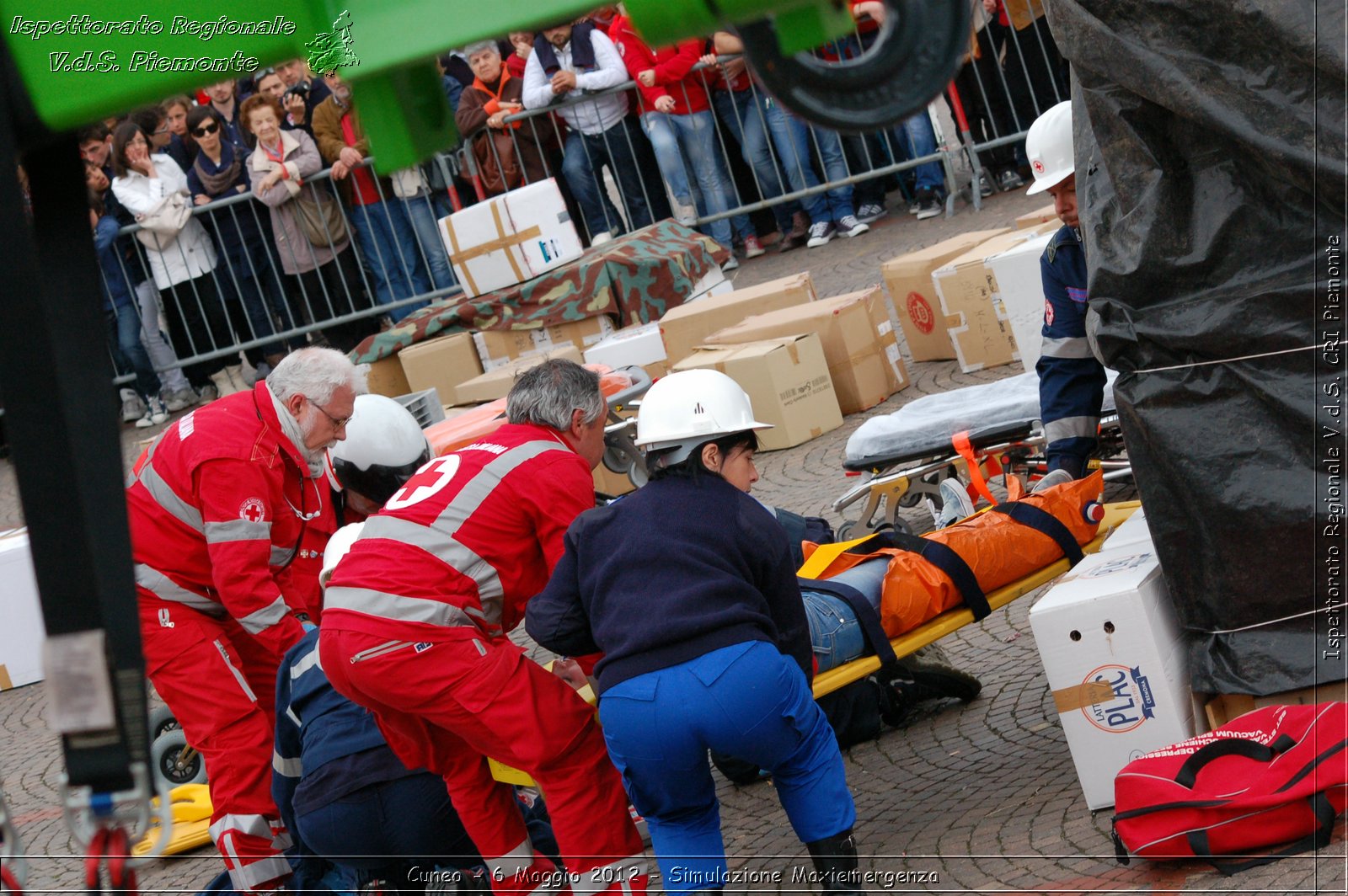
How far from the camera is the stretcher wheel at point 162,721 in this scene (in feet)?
22.1

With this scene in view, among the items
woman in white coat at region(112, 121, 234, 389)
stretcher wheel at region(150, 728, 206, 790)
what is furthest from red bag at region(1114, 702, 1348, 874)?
woman in white coat at region(112, 121, 234, 389)

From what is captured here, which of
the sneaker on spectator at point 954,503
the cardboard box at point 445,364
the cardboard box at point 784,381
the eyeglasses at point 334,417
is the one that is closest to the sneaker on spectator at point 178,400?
the cardboard box at point 445,364

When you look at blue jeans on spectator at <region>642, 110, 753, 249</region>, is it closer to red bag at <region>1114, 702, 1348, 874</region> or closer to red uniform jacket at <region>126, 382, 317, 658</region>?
red uniform jacket at <region>126, 382, 317, 658</region>

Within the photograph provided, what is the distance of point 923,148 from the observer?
12.3 m

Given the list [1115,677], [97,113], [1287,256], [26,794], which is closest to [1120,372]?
[1287,256]

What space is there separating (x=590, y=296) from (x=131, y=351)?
Result: 217 inches

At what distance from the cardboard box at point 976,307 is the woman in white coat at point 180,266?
21.3 feet

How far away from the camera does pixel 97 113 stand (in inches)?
49.4

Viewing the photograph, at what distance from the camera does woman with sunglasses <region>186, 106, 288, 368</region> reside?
38.5ft

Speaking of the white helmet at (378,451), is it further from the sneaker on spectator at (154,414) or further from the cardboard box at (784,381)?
the sneaker on spectator at (154,414)

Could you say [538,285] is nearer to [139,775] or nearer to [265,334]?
[265,334]

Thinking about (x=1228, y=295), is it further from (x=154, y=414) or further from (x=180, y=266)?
(x=154, y=414)

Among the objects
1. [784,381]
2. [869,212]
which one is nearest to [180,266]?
[869,212]

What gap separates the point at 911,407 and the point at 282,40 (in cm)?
587
